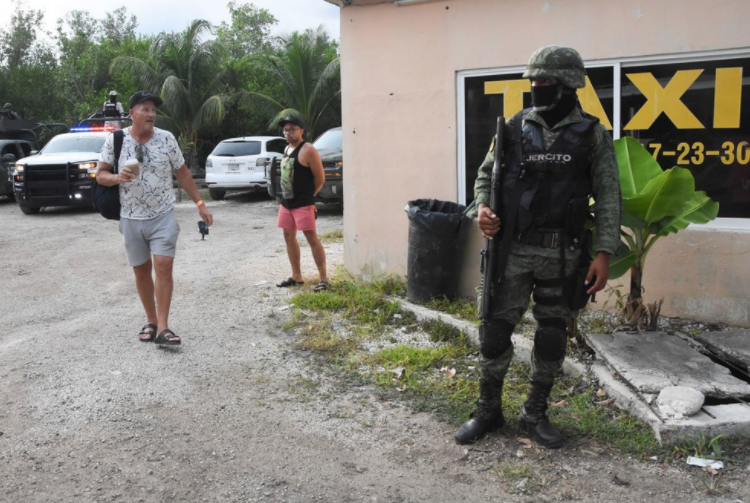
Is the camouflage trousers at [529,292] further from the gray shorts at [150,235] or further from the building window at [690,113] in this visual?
the gray shorts at [150,235]

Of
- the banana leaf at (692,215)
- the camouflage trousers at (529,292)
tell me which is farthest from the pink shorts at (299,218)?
the camouflage trousers at (529,292)

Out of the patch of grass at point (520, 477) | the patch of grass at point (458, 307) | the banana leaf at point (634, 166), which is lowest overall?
the patch of grass at point (520, 477)

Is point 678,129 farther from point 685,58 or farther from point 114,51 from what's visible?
point 114,51

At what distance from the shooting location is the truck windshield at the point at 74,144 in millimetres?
15609

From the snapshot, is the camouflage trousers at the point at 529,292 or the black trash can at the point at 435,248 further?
the black trash can at the point at 435,248

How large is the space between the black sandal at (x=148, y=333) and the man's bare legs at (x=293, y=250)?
6.27 ft

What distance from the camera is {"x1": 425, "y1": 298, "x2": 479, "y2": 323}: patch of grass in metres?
5.98

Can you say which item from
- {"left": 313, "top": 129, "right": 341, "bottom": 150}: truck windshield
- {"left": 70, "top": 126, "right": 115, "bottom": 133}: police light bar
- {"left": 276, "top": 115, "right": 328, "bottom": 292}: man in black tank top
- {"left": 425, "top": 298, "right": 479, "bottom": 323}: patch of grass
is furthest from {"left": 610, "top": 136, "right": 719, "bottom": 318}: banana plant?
{"left": 70, "top": 126, "right": 115, "bottom": 133}: police light bar

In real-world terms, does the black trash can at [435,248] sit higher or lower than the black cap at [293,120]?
lower

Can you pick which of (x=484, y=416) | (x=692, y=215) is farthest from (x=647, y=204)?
(x=484, y=416)

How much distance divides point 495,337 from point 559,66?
1.45 metres

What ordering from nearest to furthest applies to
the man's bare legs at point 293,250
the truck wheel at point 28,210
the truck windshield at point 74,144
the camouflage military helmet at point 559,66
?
1. the camouflage military helmet at point 559,66
2. the man's bare legs at point 293,250
3. the truck wheel at point 28,210
4. the truck windshield at point 74,144

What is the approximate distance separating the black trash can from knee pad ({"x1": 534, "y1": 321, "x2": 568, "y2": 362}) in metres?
2.50

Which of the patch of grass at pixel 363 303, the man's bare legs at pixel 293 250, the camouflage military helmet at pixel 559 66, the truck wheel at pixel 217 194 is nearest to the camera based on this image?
the camouflage military helmet at pixel 559 66
